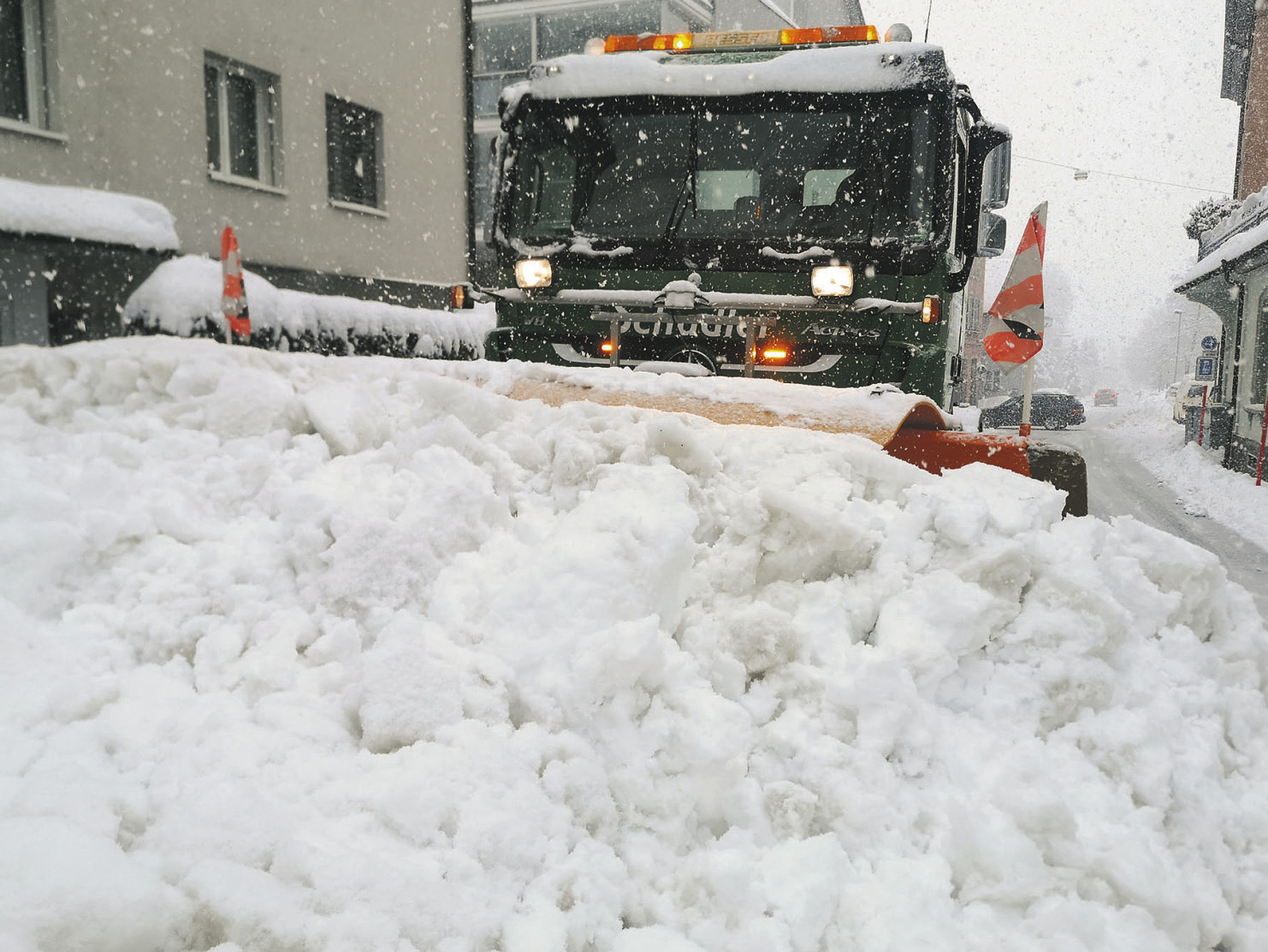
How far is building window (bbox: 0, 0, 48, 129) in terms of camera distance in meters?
8.96

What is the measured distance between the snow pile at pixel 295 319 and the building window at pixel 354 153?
2.48 m

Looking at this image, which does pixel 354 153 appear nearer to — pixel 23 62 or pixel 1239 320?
pixel 23 62

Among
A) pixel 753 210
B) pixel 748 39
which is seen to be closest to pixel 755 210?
pixel 753 210

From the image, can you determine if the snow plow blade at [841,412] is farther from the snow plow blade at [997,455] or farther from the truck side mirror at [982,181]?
the truck side mirror at [982,181]

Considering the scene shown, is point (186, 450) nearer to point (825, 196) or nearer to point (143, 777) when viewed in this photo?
point (143, 777)

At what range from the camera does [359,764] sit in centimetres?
169

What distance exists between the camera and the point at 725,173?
16.6ft

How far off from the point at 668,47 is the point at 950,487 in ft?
13.8

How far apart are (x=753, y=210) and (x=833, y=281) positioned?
665mm

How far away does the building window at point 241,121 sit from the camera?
36.9 ft

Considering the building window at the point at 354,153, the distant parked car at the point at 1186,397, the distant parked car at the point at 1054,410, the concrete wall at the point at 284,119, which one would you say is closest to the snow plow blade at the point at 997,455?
the concrete wall at the point at 284,119

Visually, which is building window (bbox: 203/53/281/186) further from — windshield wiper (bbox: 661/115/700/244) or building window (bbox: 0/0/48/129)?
windshield wiper (bbox: 661/115/700/244)

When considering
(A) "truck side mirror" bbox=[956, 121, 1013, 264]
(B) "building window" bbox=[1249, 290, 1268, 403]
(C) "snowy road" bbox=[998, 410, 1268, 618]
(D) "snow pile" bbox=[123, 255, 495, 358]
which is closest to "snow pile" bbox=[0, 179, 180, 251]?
(D) "snow pile" bbox=[123, 255, 495, 358]

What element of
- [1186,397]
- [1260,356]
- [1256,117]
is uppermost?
[1256,117]
